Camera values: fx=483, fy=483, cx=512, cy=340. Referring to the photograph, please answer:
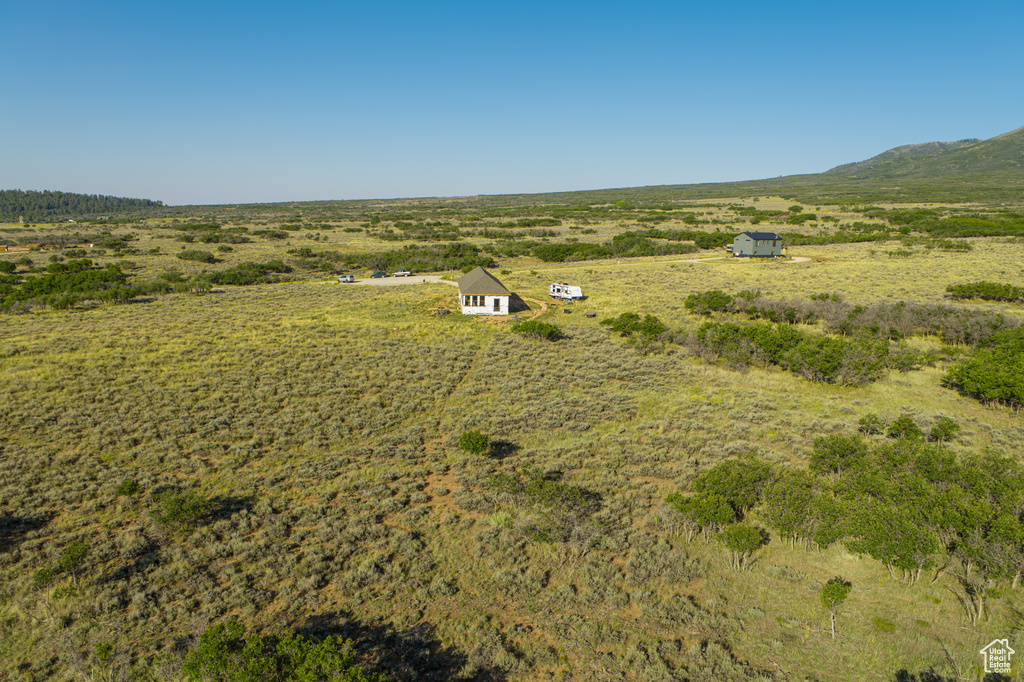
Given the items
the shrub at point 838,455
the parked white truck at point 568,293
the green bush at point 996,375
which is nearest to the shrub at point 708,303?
the parked white truck at point 568,293

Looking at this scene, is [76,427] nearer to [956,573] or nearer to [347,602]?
[347,602]

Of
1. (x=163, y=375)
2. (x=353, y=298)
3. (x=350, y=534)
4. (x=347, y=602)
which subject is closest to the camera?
(x=347, y=602)

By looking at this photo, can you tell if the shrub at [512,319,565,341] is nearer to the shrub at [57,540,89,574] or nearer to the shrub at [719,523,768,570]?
the shrub at [719,523,768,570]

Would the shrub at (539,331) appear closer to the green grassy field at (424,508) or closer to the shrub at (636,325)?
the green grassy field at (424,508)

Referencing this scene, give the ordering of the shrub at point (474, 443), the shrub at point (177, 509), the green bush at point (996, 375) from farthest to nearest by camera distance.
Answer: the green bush at point (996, 375), the shrub at point (474, 443), the shrub at point (177, 509)

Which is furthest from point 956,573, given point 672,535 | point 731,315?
point 731,315

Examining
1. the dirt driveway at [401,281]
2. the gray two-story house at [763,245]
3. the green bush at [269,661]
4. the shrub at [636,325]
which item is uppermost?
the gray two-story house at [763,245]

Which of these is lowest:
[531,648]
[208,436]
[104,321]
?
[531,648]
